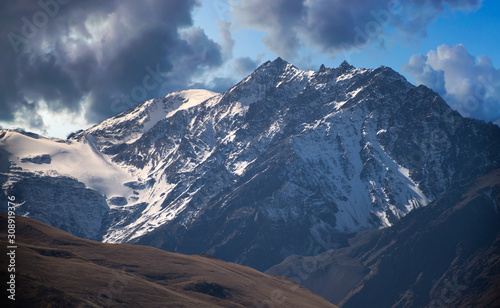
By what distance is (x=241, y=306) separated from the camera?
198375 millimetres

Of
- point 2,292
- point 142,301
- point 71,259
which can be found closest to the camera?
point 2,292

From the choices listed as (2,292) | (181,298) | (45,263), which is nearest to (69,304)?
(2,292)

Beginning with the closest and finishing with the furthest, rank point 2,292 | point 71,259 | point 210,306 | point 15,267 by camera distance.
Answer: point 2,292 → point 15,267 → point 210,306 → point 71,259

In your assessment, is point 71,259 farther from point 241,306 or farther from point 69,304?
point 241,306

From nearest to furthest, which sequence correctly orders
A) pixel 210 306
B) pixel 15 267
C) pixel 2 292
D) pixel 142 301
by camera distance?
pixel 2 292, pixel 15 267, pixel 142 301, pixel 210 306

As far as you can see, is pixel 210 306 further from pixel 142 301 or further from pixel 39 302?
pixel 39 302

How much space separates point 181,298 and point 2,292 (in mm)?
61085

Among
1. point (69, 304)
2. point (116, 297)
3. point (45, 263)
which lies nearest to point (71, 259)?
point (45, 263)

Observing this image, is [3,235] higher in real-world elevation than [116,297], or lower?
higher

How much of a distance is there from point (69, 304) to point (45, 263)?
31620 mm

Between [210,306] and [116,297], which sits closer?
[116,297]

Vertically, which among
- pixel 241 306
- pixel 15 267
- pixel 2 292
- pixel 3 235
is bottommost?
pixel 241 306

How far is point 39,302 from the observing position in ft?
477

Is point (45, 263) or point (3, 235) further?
point (3, 235)
